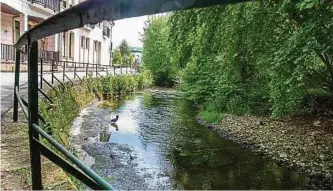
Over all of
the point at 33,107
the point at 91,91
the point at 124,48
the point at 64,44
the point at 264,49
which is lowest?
the point at 91,91

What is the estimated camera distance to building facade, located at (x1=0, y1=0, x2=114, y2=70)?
1683cm

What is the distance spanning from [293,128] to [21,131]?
32.3 feet

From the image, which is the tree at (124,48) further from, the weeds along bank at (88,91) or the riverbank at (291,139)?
the riverbank at (291,139)

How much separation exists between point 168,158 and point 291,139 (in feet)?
13.4

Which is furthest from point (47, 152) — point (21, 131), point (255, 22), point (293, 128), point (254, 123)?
point (254, 123)

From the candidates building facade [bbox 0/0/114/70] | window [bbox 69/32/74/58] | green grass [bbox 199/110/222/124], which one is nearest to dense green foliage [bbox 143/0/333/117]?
green grass [bbox 199/110/222/124]

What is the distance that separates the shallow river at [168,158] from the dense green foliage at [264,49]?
5.94 feet

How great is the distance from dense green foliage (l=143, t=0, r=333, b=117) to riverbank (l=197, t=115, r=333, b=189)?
0.75 m

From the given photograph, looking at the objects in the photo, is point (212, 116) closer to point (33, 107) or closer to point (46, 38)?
point (46, 38)

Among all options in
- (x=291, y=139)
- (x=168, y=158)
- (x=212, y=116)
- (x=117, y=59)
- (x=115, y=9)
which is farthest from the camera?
(x=117, y=59)

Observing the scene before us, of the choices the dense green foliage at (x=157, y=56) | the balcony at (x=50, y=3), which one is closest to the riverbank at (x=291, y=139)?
the balcony at (x=50, y=3)

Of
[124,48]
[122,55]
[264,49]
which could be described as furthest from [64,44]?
[124,48]

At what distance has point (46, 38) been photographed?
11109mm

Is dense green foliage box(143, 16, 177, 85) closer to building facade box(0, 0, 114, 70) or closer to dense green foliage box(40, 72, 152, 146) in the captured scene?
dense green foliage box(40, 72, 152, 146)
